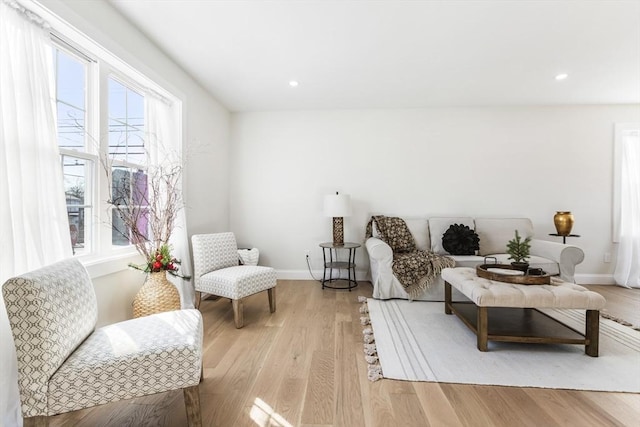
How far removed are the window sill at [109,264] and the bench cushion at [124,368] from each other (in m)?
0.69

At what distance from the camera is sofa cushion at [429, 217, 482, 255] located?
385 centimetres

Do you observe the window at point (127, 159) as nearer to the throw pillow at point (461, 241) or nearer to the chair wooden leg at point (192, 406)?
the chair wooden leg at point (192, 406)

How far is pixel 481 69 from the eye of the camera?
3.00 meters

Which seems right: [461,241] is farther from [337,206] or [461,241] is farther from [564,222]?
[337,206]

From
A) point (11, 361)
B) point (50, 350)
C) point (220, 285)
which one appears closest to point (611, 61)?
point (220, 285)

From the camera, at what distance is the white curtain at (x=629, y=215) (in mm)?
3887

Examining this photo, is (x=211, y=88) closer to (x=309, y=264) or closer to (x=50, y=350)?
(x=309, y=264)

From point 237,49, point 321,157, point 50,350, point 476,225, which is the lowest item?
point 50,350

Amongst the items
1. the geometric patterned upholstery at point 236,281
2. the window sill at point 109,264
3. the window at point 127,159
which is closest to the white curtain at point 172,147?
the window at point 127,159

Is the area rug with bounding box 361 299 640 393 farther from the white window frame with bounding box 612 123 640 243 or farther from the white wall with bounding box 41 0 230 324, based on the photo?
the white window frame with bounding box 612 123 640 243

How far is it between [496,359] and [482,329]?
20 centimetres

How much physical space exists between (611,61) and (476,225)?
6.97 feet

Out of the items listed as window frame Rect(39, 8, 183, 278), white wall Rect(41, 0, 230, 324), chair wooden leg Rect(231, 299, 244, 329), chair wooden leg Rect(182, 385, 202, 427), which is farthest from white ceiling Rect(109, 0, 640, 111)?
chair wooden leg Rect(182, 385, 202, 427)

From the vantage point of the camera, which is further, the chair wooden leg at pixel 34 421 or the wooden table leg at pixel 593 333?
the wooden table leg at pixel 593 333
